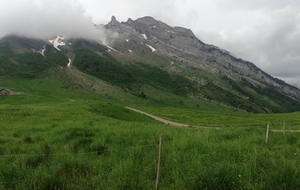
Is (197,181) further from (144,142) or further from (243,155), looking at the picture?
(144,142)

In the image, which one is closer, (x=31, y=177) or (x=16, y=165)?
(x=31, y=177)

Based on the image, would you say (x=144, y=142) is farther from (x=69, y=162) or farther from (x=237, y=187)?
(x=237, y=187)

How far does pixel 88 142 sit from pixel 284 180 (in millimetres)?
11684

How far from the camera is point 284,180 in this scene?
955cm

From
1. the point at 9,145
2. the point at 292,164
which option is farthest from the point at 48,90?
the point at 292,164

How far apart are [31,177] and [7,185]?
2.68ft

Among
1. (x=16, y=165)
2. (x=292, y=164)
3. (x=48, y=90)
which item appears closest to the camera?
(x=292, y=164)

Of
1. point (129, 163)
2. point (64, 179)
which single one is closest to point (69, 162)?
point (64, 179)

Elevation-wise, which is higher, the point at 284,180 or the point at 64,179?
the point at 284,180

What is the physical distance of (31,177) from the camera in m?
11.2

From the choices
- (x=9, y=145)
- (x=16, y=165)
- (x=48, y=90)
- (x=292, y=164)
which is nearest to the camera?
(x=292, y=164)

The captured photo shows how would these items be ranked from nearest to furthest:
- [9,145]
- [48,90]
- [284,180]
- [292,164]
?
1. [284,180]
2. [292,164]
3. [9,145]
4. [48,90]

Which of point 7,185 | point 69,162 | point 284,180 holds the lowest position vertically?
point 7,185

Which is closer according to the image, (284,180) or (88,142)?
(284,180)
